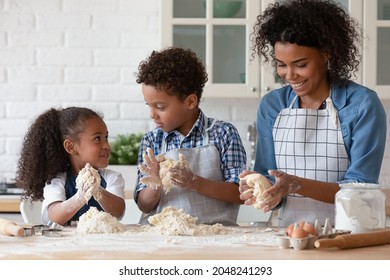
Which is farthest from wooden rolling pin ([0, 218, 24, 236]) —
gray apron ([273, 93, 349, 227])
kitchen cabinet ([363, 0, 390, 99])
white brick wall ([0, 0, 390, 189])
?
kitchen cabinet ([363, 0, 390, 99])

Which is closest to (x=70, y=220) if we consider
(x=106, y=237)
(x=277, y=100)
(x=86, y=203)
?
(x=86, y=203)

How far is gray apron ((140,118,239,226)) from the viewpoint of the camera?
8.37ft

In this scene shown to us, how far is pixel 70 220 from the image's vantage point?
2.49 metres

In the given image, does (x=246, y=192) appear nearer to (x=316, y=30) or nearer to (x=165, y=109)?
(x=165, y=109)

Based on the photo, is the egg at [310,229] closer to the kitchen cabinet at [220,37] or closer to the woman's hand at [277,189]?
the woman's hand at [277,189]

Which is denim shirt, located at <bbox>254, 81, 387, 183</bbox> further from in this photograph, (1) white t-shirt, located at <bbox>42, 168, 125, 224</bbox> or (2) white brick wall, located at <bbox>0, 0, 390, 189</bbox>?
(2) white brick wall, located at <bbox>0, 0, 390, 189</bbox>

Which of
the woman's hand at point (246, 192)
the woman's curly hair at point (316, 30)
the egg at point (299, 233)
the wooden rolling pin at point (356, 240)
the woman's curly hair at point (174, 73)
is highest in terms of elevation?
the woman's curly hair at point (316, 30)

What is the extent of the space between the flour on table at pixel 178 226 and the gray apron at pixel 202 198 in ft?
1.22

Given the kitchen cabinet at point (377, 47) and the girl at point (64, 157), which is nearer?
the girl at point (64, 157)

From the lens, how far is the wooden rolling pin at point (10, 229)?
2.03 meters

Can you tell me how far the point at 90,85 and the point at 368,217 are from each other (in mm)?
2406

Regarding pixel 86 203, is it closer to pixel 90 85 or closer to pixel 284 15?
pixel 284 15

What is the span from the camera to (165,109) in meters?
2.57

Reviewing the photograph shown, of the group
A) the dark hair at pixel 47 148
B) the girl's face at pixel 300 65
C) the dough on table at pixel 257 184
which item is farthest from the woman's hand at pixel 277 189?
the dark hair at pixel 47 148
